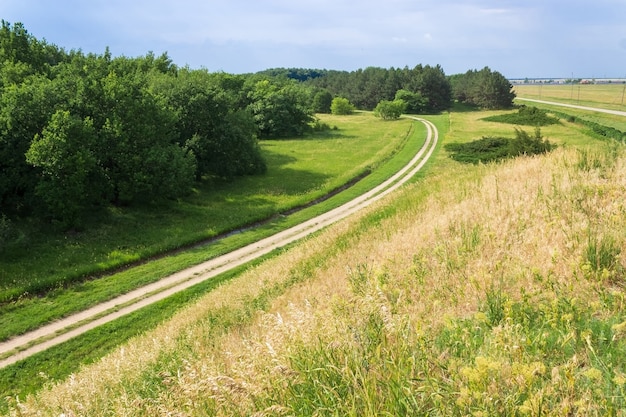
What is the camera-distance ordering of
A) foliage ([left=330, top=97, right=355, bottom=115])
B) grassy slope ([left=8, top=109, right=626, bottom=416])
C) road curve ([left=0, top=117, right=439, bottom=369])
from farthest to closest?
foliage ([left=330, top=97, right=355, bottom=115])
road curve ([left=0, top=117, right=439, bottom=369])
grassy slope ([left=8, top=109, right=626, bottom=416])

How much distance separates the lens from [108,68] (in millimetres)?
39656

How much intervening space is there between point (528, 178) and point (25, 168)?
2803 centimetres

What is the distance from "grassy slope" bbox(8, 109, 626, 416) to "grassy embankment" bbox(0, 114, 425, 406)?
6.04 m

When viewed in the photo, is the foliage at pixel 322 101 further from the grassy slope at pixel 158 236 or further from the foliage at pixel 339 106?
the grassy slope at pixel 158 236

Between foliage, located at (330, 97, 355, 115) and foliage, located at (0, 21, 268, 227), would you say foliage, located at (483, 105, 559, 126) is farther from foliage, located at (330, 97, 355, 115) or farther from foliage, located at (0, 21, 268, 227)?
foliage, located at (0, 21, 268, 227)

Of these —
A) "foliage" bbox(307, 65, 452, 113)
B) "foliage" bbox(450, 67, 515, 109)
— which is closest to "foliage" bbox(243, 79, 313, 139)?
"foliage" bbox(307, 65, 452, 113)

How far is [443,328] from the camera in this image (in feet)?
17.6

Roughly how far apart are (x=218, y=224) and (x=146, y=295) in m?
10.7

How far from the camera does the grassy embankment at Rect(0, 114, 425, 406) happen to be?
1584 cm

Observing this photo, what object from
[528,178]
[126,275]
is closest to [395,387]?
[528,178]

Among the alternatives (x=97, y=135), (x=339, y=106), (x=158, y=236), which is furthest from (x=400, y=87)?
(x=158, y=236)

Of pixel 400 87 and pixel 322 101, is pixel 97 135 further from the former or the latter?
pixel 400 87

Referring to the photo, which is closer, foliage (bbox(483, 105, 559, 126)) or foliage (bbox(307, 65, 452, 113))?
foliage (bbox(483, 105, 559, 126))

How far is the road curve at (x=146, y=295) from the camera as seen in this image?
16375mm
